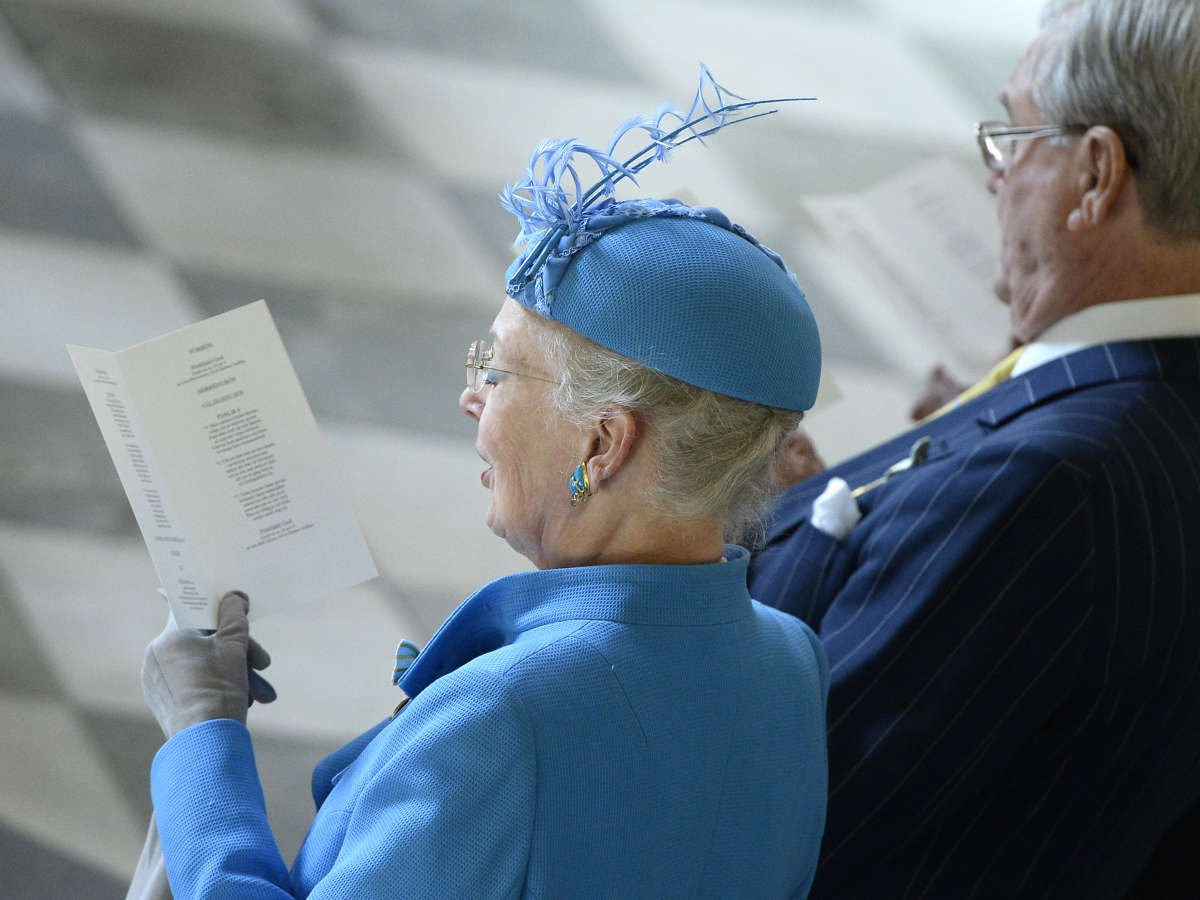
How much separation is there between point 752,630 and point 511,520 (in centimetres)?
29

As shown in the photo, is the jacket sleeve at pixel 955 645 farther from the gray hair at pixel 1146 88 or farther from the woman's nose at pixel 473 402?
the woman's nose at pixel 473 402

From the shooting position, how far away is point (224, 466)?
1.50 meters

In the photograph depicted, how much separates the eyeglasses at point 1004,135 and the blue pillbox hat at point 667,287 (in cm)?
88

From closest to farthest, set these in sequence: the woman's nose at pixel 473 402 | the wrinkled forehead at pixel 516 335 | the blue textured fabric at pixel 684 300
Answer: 1. the blue textured fabric at pixel 684 300
2. the wrinkled forehead at pixel 516 335
3. the woman's nose at pixel 473 402

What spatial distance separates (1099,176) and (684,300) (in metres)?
1.00

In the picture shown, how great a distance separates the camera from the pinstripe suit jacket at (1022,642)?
62.7 inches

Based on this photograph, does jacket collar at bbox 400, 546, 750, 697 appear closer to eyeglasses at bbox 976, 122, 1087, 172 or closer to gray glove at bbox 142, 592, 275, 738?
gray glove at bbox 142, 592, 275, 738

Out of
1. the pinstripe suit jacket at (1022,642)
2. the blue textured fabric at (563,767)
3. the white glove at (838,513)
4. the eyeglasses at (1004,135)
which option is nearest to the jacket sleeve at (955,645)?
the pinstripe suit jacket at (1022,642)

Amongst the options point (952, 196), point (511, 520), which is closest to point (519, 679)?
point (511, 520)

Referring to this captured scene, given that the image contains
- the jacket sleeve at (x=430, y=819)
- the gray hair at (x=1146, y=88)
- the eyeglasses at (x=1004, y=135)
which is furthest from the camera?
the eyeglasses at (x=1004, y=135)

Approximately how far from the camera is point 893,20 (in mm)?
4742

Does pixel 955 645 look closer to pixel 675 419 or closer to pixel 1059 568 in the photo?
pixel 1059 568

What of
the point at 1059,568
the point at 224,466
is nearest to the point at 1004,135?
the point at 1059,568

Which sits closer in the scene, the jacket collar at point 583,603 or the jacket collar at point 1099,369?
the jacket collar at point 583,603
